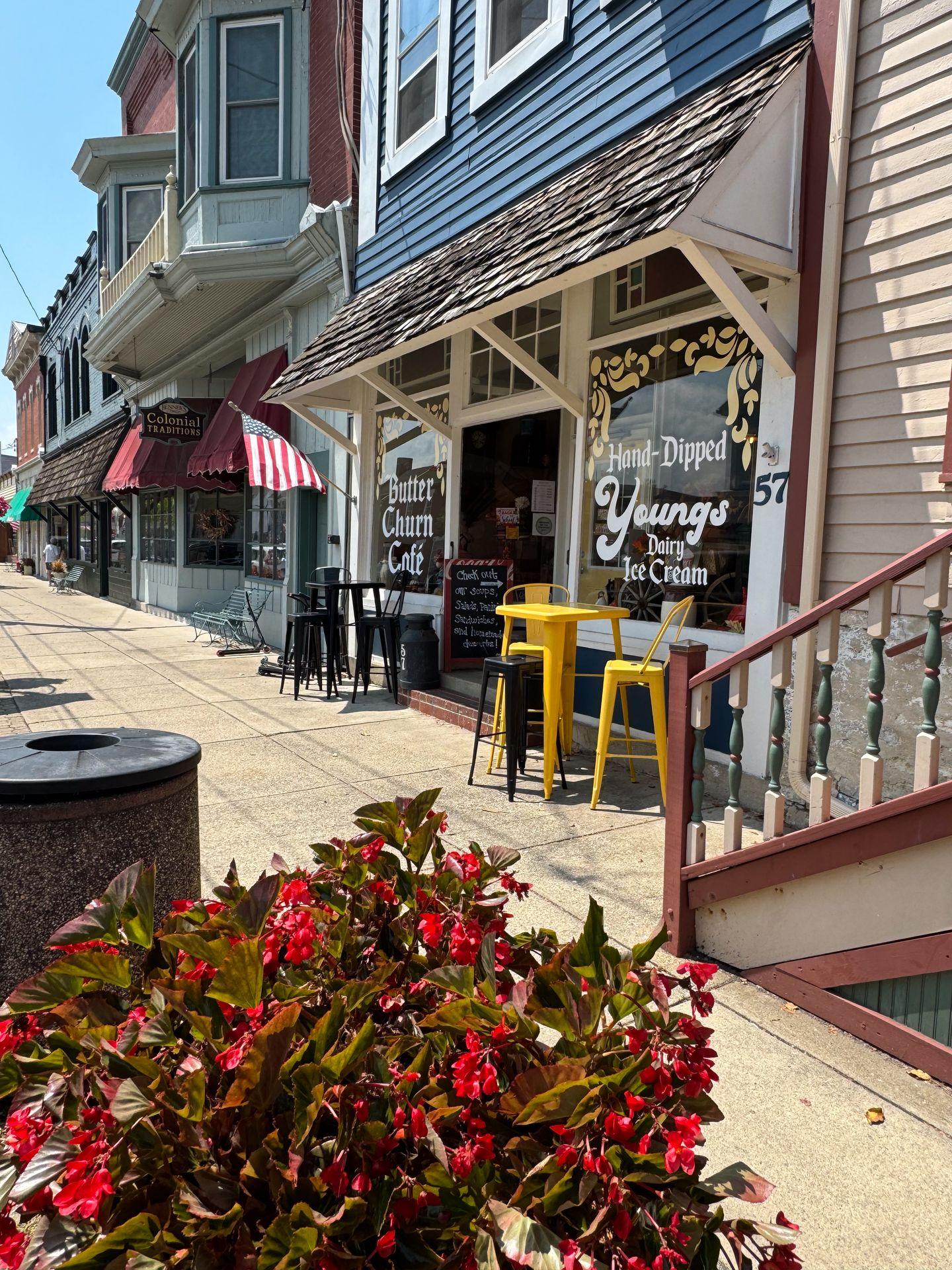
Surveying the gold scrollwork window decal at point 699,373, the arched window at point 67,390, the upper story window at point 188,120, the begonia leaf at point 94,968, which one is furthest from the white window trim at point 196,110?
the arched window at point 67,390

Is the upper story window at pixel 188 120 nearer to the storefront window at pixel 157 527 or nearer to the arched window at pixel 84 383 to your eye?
the storefront window at pixel 157 527

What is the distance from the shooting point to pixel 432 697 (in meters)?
8.08

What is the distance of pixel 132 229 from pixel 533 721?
16.5m

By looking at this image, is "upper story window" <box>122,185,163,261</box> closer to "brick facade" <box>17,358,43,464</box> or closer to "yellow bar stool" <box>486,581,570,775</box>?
"yellow bar stool" <box>486,581,570,775</box>

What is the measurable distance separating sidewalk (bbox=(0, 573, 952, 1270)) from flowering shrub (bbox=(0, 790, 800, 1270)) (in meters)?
1.21

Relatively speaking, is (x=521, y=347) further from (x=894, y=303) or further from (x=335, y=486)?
(x=894, y=303)

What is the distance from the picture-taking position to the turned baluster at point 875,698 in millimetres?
3080

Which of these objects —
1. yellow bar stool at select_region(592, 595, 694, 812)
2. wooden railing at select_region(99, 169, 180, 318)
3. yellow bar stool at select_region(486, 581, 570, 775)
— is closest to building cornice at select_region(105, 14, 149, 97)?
wooden railing at select_region(99, 169, 180, 318)

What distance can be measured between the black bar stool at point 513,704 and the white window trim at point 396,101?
5.67 meters

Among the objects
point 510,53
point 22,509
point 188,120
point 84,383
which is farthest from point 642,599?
point 22,509

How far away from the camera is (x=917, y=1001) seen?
2924 mm

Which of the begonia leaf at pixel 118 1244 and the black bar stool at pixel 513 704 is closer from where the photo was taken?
the begonia leaf at pixel 118 1244

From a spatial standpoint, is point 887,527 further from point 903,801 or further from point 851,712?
point 903,801

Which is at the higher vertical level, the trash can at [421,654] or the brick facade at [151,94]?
the brick facade at [151,94]
